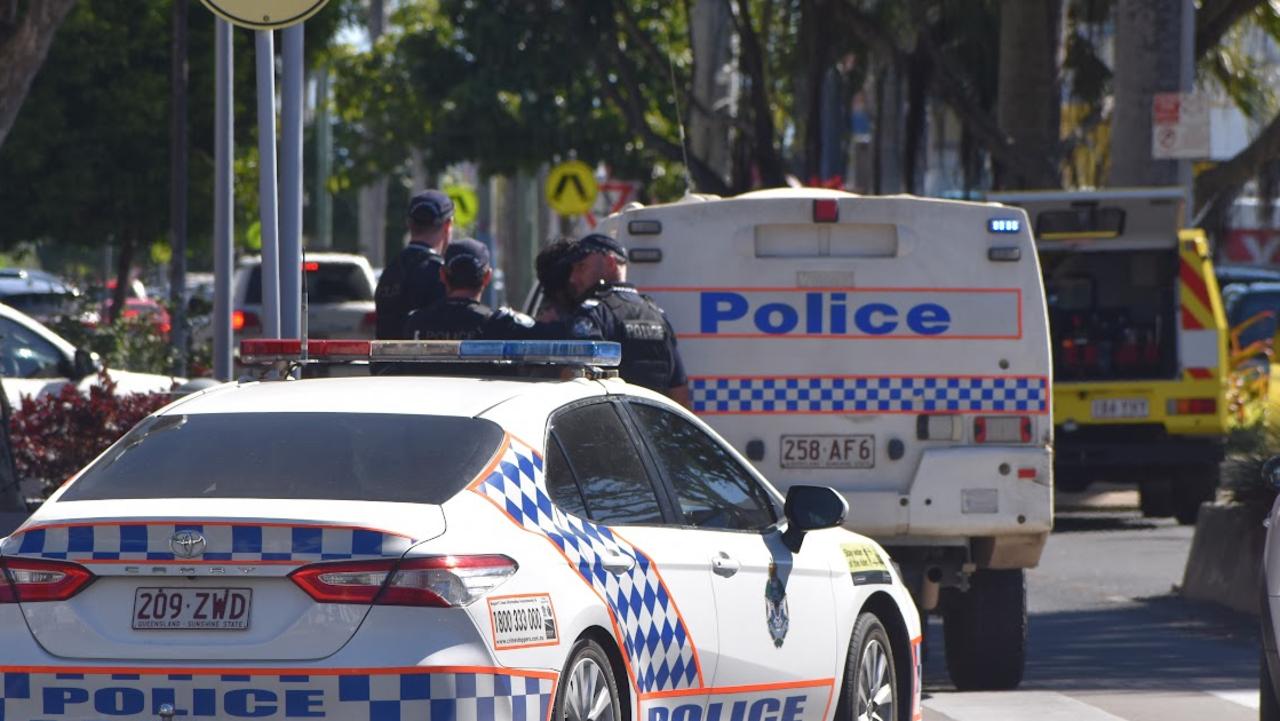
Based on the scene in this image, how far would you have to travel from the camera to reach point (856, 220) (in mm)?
10203

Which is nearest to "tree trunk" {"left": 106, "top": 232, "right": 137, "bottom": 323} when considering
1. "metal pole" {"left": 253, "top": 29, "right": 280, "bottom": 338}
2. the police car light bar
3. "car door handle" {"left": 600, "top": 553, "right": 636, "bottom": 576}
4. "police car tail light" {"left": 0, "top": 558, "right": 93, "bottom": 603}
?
"metal pole" {"left": 253, "top": 29, "right": 280, "bottom": 338}

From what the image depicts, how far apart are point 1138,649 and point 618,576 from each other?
635cm

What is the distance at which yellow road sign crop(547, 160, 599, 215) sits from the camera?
28578mm

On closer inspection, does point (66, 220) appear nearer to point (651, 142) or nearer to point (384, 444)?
point (651, 142)

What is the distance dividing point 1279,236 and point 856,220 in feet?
156

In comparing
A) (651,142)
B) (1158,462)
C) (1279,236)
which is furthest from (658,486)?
(1279,236)

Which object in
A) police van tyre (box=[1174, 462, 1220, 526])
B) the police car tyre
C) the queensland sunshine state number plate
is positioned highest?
the queensland sunshine state number plate

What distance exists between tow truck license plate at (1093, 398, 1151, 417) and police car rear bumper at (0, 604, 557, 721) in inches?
→ 519

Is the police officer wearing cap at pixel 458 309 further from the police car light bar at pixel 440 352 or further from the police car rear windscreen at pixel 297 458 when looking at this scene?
the police car rear windscreen at pixel 297 458

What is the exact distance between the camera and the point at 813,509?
685 centimetres

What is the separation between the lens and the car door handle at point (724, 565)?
21.2ft

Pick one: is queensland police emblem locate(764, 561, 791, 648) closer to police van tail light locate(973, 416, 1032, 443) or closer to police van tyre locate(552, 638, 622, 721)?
police van tyre locate(552, 638, 622, 721)

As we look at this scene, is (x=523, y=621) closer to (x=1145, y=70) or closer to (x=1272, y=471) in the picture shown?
(x=1272, y=471)

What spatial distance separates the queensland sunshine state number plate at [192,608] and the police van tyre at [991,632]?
5510 millimetres
